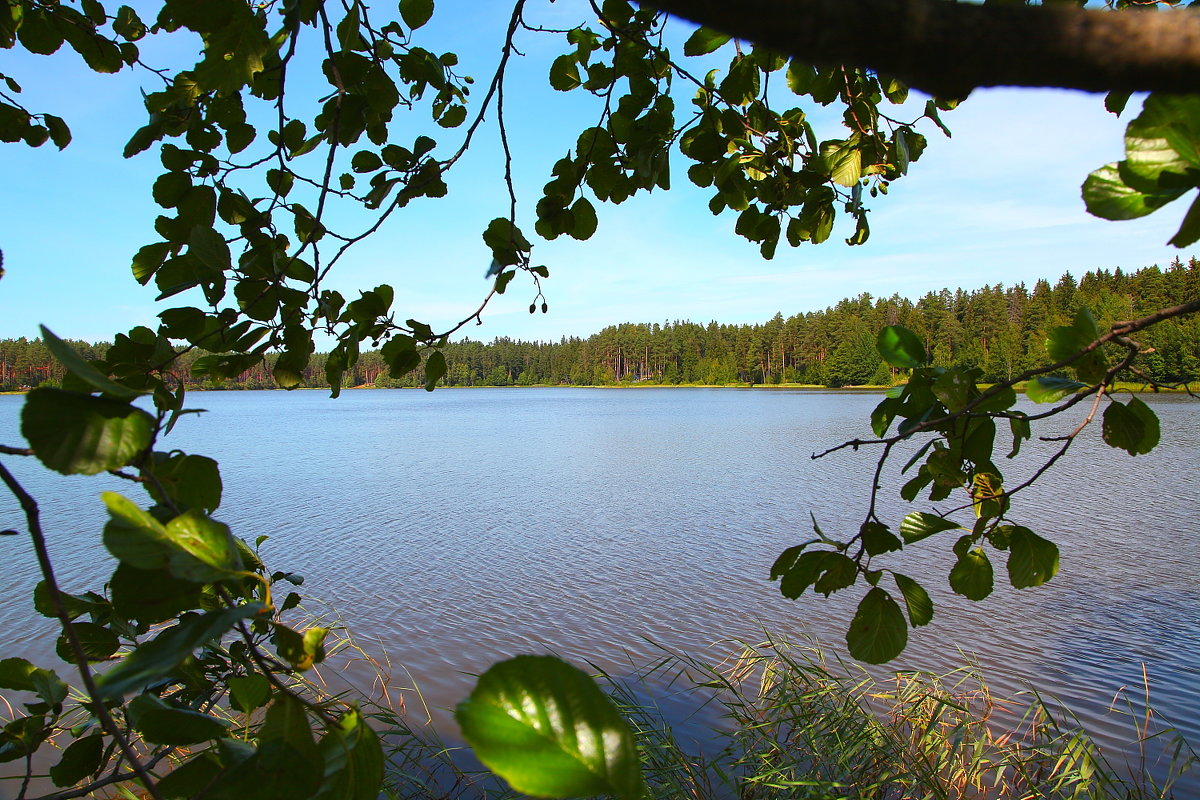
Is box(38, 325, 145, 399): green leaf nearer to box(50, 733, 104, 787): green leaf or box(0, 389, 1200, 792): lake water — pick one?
box(50, 733, 104, 787): green leaf

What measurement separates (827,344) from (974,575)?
91.7 m

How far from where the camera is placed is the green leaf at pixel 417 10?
5.50 feet

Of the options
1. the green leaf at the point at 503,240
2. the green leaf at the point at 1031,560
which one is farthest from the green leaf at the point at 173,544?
the green leaf at the point at 1031,560

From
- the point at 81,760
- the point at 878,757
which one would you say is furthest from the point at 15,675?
the point at 878,757

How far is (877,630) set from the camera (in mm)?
1129

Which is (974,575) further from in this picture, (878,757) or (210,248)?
(878,757)

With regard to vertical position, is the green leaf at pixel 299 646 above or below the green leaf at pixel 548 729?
below

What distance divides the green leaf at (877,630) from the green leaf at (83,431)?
3.32 ft

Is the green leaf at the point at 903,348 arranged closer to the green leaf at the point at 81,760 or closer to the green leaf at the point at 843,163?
the green leaf at the point at 843,163

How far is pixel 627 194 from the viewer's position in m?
2.00

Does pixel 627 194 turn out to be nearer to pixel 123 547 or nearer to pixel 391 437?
pixel 123 547

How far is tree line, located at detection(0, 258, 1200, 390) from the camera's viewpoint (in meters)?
56.7

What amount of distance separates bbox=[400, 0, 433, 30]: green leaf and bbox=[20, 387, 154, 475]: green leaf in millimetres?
1431

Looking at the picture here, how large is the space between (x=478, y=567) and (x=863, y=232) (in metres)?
9.78
